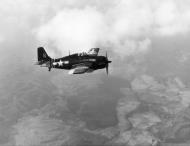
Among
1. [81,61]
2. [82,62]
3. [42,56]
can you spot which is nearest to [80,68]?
[82,62]

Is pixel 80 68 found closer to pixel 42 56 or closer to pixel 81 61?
pixel 81 61

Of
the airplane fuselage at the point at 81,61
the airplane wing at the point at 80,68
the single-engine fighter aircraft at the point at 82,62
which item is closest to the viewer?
the airplane wing at the point at 80,68

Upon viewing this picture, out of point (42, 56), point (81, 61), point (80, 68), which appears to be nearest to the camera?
point (80, 68)

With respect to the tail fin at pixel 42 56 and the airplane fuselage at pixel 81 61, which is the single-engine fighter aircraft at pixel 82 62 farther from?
the tail fin at pixel 42 56

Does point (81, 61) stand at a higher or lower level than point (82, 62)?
higher

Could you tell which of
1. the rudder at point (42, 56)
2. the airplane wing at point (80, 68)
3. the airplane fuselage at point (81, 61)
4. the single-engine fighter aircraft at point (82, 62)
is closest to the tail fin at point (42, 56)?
the rudder at point (42, 56)

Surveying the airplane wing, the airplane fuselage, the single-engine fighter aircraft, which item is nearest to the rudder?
the single-engine fighter aircraft

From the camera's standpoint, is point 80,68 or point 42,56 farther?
point 42,56

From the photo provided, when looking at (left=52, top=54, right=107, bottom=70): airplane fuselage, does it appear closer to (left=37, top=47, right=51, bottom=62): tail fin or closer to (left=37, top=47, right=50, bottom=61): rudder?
(left=37, top=47, right=51, bottom=62): tail fin

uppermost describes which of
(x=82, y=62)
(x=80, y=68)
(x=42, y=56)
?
(x=42, y=56)

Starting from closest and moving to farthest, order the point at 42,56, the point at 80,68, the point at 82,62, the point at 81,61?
the point at 80,68
the point at 82,62
the point at 81,61
the point at 42,56
